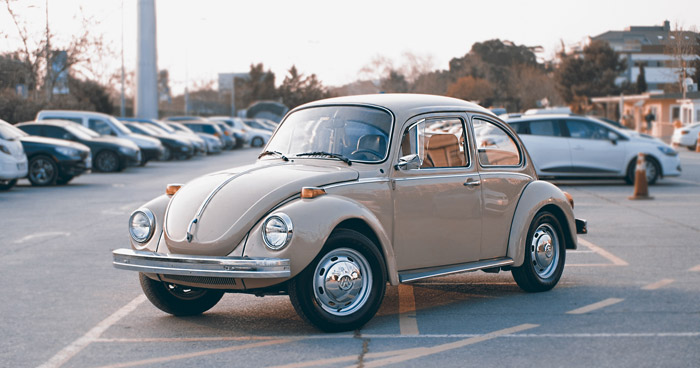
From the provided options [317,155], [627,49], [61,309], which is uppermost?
[627,49]

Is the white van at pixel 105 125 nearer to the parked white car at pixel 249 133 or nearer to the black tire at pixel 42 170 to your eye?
the black tire at pixel 42 170

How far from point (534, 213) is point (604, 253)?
2941 millimetres

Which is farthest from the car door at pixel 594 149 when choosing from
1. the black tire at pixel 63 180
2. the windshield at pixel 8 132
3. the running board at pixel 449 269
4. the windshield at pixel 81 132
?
the running board at pixel 449 269

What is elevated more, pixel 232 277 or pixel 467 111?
pixel 467 111

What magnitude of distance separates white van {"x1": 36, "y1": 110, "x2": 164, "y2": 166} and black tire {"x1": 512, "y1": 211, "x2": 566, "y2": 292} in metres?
22.6

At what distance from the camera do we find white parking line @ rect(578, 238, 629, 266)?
9.95 metres

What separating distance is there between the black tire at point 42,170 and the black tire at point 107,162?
5469 mm

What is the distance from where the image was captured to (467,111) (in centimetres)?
800

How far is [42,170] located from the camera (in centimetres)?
2205

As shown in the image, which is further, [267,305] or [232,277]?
[267,305]

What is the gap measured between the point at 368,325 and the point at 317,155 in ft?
4.55

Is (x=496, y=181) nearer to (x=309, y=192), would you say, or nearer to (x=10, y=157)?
(x=309, y=192)

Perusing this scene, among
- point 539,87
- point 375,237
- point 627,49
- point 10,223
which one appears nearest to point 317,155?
point 375,237

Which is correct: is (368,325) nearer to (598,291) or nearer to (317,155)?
(317,155)
